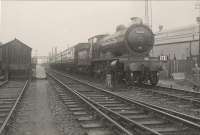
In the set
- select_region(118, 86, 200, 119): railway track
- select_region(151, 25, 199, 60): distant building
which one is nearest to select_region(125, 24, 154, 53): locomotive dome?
select_region(118, 86, 200, 119): railway track

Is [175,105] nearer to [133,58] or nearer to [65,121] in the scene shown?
[65,121]

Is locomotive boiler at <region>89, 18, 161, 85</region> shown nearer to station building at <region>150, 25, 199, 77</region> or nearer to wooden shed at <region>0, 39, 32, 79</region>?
wooden shed at <region>0, 39, 32, 79</region>

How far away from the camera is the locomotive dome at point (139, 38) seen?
56.0ft

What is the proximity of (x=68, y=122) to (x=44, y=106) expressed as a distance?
3145 millimetres

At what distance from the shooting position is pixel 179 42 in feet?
155

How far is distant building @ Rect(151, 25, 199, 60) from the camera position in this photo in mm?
43594

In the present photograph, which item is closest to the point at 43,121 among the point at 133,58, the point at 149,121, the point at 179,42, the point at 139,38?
the point at 149,121

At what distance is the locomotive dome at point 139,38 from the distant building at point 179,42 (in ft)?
82.5

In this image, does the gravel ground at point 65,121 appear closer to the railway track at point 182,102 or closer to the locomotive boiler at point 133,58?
the railway track at point 182,102

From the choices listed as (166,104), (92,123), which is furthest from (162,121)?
(166,104)

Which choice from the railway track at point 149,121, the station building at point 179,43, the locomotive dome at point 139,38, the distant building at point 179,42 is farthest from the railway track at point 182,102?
the distant building at point 179,42

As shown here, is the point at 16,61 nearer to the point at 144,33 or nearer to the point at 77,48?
the point at 77,48

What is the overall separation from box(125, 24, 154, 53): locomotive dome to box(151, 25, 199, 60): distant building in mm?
25144

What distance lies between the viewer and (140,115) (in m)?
8.61
